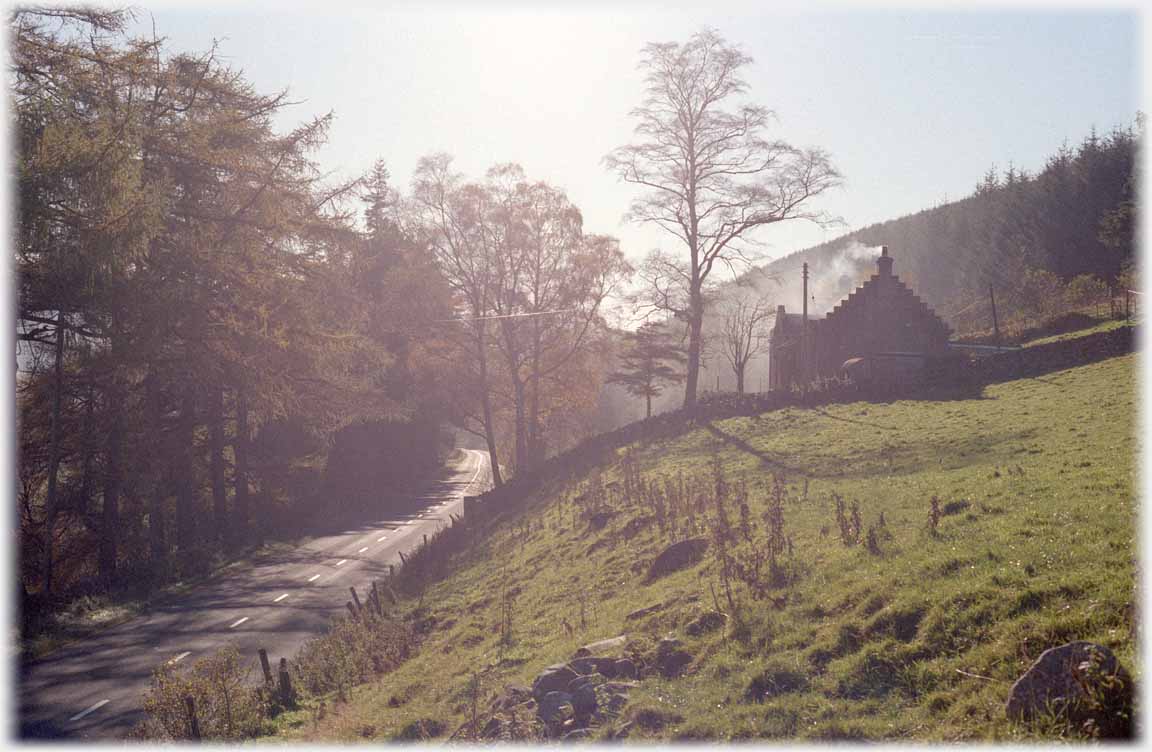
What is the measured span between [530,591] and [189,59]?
17878mm

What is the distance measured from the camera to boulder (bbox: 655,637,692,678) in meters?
9.80

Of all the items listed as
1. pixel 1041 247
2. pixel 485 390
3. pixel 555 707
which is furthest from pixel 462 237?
pixel 1041 247

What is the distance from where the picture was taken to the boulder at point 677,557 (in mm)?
14000

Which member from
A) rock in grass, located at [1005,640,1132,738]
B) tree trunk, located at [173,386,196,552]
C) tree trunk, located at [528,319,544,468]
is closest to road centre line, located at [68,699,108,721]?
rock in grass, located at [1005,640,1132,738]

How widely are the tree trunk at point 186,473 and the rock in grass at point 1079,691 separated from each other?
77.9ft

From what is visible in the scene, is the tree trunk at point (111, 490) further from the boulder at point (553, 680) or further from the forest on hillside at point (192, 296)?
the boulder at point (553, 680)

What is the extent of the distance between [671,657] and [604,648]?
108 centimetres

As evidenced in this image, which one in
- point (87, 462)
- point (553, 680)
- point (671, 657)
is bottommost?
point (553, 680)

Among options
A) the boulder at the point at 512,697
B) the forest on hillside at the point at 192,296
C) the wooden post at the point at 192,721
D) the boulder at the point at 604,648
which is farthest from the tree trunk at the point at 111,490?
the boulder at the point at 604,648

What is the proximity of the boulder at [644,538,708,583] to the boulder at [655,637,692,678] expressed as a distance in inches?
137

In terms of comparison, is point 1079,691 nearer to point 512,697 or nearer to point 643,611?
point 512,697

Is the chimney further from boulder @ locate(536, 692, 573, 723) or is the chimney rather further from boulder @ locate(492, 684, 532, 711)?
boulder @ locate(536, 692, 573, 723)

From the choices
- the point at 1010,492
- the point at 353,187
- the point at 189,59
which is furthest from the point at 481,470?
the point at 1010,492

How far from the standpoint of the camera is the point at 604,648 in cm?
1082
